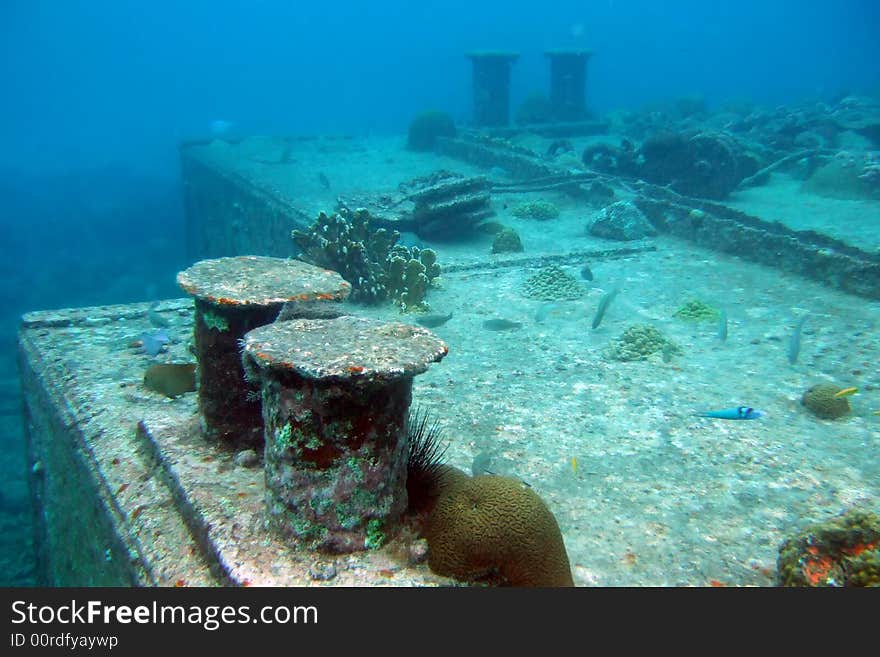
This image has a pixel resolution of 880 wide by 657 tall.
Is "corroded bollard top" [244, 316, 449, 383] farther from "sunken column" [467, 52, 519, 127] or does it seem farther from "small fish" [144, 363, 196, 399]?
"sunken column" [467, 52, 519, 127]

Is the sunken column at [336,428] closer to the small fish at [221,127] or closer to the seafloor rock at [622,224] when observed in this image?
the seafloor rock at [622,224]

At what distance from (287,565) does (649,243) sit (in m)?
9.44

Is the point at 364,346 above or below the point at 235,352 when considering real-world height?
above

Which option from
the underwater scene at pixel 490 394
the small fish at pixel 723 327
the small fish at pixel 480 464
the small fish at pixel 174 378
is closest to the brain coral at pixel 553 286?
the underwater scene at pixel 490 394

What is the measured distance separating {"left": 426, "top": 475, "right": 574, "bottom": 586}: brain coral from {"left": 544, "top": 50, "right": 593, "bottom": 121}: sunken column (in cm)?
2191

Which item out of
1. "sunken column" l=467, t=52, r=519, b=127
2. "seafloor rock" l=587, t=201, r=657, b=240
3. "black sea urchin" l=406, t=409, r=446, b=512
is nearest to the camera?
"black sea urchin" l=406, t=409, r=446, b=512

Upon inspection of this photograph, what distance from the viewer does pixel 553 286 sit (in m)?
8.67

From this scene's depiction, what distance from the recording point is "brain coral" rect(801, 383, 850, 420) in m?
5.27

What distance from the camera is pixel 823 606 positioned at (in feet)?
9.36

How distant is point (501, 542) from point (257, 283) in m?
2.30

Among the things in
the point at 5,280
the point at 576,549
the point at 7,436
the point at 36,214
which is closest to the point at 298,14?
the point at 36,214

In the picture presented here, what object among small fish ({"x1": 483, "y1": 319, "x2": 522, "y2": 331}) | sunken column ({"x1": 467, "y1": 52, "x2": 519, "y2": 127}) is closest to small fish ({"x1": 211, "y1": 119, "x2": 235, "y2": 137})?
sunken column ({"x1": 467, "y1": 52, "x2": 519, "y2": 127})

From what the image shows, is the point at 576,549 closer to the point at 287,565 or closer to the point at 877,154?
the point at 287,565

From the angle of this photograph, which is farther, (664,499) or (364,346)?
(664,499)
